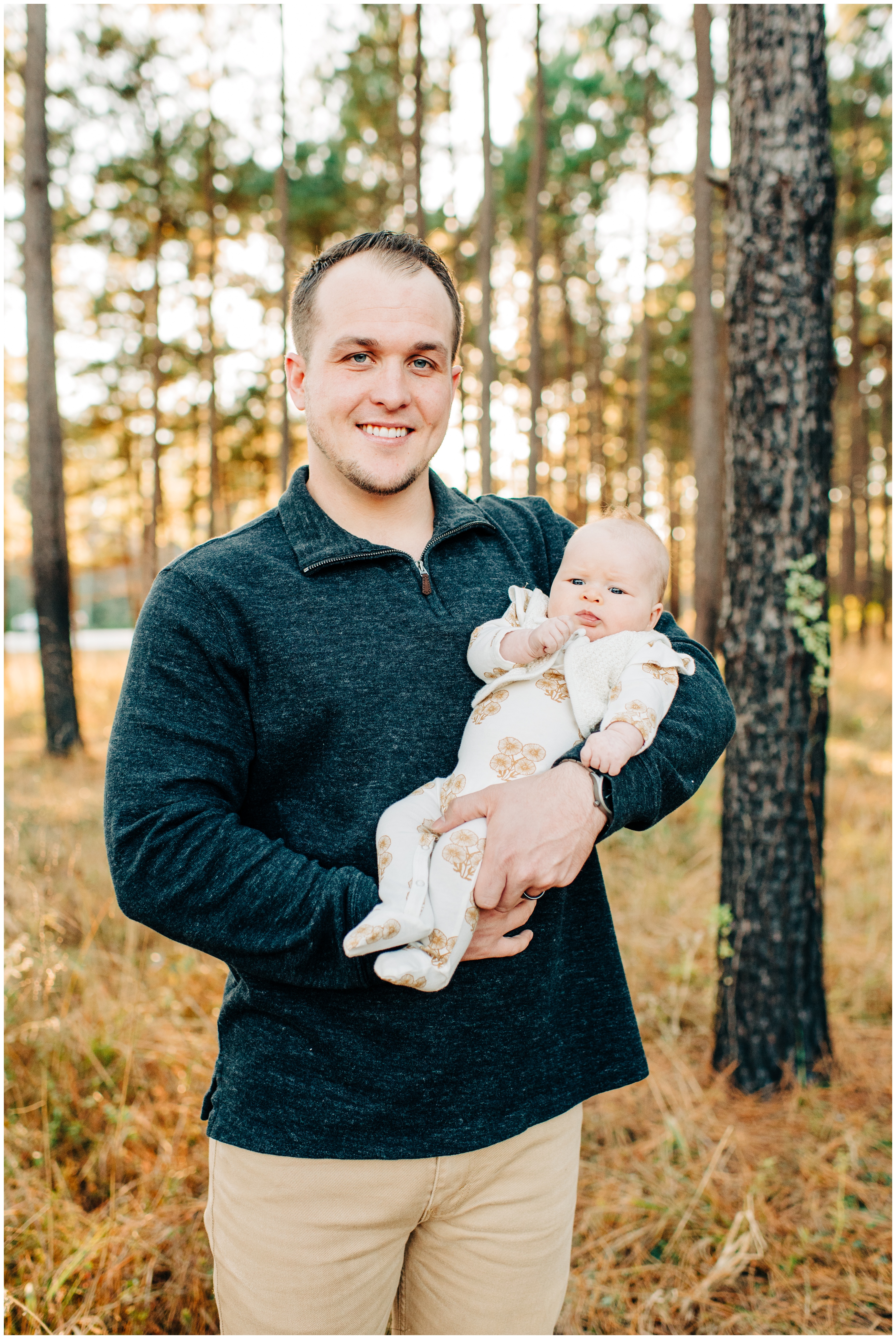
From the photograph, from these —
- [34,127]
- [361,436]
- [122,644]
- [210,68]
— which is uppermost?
[210,68]

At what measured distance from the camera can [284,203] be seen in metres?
10.5

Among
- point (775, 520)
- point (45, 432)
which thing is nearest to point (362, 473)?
point (775, 520)

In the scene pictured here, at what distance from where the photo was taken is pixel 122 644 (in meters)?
29.2

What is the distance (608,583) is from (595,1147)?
93.9 inches

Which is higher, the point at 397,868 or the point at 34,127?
the point at 34,127

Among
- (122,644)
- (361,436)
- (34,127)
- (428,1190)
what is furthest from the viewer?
(122,644)

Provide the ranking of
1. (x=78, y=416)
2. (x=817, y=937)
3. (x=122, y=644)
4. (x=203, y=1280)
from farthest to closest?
1. (x=122, y=644)
2. (x=78, y=416)
3. (x=817, y=937)
4. (x=203, y=1280)

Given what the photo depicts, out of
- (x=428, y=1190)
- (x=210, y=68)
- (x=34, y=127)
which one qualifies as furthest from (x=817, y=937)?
(x=210, y=68)

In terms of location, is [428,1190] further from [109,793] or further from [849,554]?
[849,554]

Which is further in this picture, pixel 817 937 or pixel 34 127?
pixel 34 127

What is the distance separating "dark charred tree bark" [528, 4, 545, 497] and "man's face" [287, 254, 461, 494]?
9.53 metres

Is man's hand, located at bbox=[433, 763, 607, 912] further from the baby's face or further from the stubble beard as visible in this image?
the stubble beard

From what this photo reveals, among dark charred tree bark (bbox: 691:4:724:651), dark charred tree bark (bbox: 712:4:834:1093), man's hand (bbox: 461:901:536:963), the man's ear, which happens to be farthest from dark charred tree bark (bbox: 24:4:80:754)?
man's hand (bbox: 461:901:536:963)

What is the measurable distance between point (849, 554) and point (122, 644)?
23.2 meters
